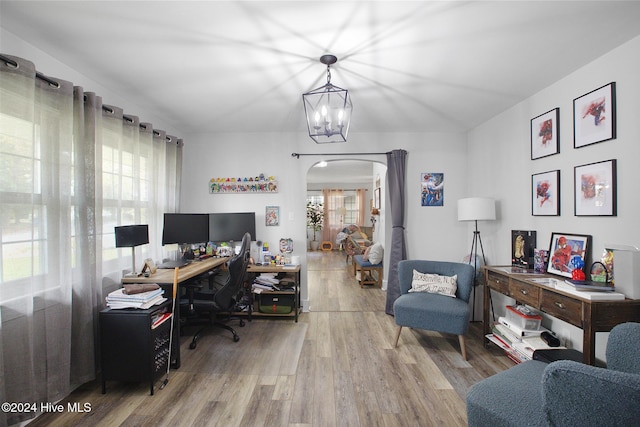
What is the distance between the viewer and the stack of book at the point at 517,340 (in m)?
2.39

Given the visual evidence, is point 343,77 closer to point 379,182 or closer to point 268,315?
point 268,315

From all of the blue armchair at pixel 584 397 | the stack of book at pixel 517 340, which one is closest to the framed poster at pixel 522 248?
the stack of book at pixel 517 340

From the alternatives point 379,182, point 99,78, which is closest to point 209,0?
point 99,78

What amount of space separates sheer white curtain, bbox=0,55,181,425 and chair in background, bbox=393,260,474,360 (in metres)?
2.70

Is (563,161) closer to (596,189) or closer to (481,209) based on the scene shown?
(596,189)

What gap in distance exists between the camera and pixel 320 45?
1.93 meters

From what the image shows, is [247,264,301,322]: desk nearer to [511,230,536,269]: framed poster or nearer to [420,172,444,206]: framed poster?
[420,172,444,206]: framed poster

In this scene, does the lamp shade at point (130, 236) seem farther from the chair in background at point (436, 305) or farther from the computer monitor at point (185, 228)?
the chair in background at point (436, 305)

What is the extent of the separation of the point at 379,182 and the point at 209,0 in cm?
571

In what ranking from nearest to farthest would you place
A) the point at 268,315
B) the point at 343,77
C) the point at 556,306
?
the point at 556,306 < the point at 343,77 < the point at 268,315

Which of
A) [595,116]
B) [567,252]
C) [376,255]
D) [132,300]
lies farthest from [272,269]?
[595,116]

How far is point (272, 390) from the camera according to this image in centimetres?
219

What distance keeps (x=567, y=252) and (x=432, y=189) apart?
1.84 m

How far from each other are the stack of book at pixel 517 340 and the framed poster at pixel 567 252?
582mm
